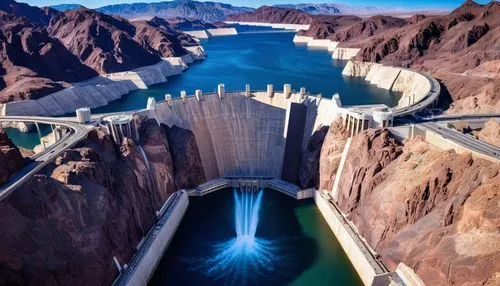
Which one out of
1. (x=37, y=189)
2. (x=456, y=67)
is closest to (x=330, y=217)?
(x=37, y=189)

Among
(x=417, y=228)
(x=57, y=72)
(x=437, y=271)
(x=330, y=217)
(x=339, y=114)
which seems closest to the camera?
(x=437, y=271)

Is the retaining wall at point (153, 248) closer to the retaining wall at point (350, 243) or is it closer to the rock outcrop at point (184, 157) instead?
the rock outcrop at point (184, 157)

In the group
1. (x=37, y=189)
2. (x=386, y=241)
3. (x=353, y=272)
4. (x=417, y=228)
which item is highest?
(x=37, y=189)

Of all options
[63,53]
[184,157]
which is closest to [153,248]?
[184,157]

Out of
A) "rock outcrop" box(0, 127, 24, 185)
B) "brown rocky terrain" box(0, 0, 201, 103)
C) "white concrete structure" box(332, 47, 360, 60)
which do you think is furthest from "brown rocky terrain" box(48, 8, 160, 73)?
"rock outcrop" box(0, 127, 24, 185)

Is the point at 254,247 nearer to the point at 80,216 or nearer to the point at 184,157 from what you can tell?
the point at 184,157

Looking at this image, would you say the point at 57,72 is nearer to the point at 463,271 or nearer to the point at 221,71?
the point at 221,71
